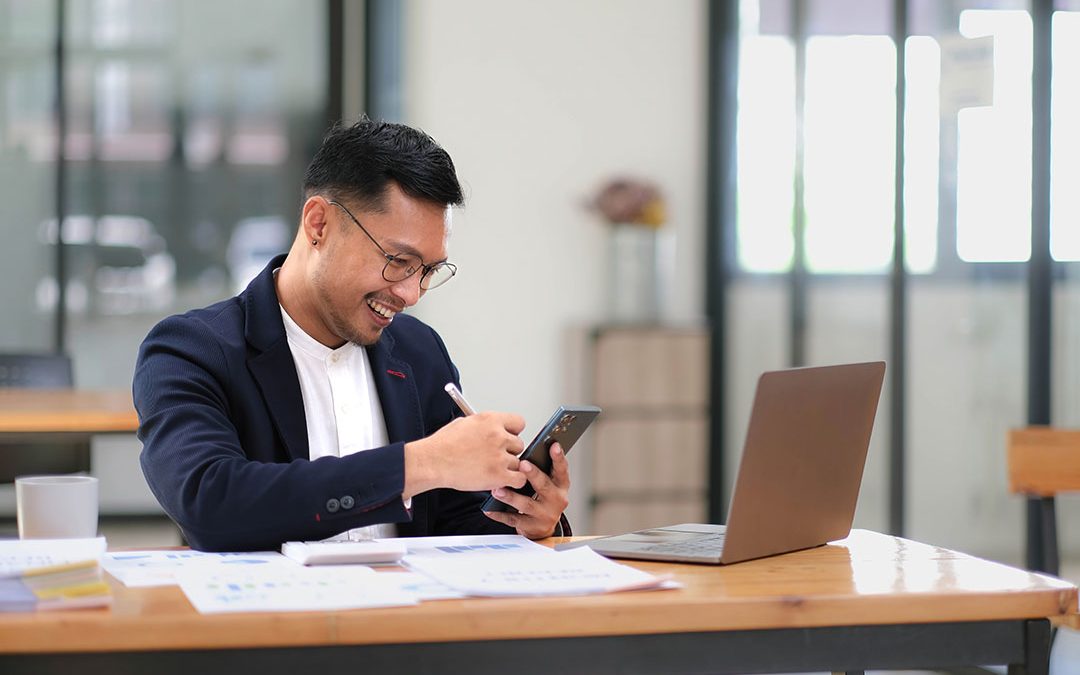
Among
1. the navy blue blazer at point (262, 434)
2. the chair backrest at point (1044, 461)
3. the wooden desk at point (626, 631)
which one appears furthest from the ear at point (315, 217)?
the chair backrest at point (1044, 461)

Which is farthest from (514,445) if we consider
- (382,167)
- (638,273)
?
(638,273)

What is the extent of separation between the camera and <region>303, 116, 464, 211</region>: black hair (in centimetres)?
201

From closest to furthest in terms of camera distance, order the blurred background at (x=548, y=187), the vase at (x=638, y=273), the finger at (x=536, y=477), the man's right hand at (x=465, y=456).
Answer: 1. the man's right hand at (x=465, y=456)
2. the finger at (x=536, y=477)
3. the blurred background at (x=548, y=187)
4. the vase at (x=638, y=273)

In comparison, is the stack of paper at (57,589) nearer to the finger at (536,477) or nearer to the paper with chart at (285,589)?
the paper with chart at (285,589)

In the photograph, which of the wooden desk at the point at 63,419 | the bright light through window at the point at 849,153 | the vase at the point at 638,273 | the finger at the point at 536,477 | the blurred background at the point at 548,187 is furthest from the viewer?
the vase at the point at 638,273

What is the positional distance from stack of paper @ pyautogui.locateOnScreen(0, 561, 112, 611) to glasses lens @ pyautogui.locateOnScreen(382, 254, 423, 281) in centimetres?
81

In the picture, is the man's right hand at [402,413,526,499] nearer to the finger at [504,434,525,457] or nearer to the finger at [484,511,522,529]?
the finger at [504,434,525,457]

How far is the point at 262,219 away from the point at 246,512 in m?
4.98

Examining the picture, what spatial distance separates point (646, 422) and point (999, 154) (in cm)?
194

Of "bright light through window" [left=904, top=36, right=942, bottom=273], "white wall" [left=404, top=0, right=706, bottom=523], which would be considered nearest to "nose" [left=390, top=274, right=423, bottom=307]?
"bright light through window" [left=904, top=36, right=942, bottom=273]

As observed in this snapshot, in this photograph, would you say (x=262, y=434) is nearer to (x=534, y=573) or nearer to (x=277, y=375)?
(x=277, y=375)

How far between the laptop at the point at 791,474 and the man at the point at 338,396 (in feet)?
0.81

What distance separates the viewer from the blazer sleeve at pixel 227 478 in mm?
1653

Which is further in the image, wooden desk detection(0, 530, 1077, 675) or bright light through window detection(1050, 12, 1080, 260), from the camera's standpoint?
bright light through window detection(1050, 12, 1080, 260)
